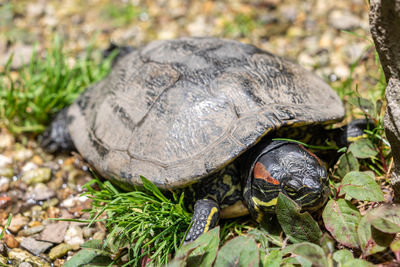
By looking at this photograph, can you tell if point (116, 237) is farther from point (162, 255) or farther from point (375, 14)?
point (375, 14)

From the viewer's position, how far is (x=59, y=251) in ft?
9.77

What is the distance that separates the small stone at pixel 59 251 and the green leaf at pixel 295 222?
65.4 inches

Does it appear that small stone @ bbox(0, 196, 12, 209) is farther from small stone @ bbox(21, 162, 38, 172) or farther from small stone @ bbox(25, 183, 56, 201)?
small stone @ bbox(21, 162, 38, 172)

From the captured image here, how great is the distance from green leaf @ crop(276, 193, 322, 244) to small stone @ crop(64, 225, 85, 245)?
5.31 feet

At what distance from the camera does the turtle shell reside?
2729 millimetres

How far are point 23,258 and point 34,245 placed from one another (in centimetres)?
16

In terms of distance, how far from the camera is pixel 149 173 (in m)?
2.85

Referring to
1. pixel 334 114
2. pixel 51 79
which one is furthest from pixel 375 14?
Answer: pixel 51 79

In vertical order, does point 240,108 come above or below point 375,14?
below

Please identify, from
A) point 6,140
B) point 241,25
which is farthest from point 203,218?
point 241,25

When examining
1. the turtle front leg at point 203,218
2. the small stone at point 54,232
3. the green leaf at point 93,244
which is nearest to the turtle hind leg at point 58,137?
the small stone at point 54,232

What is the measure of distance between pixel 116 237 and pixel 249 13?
12.9 feet

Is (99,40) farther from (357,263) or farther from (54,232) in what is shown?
(357,263)

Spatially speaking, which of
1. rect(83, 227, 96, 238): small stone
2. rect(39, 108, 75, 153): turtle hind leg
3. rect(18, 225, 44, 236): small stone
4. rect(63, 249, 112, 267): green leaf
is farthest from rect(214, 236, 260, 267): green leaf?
rect(39, 108, 75, 153): turtle hind leg
